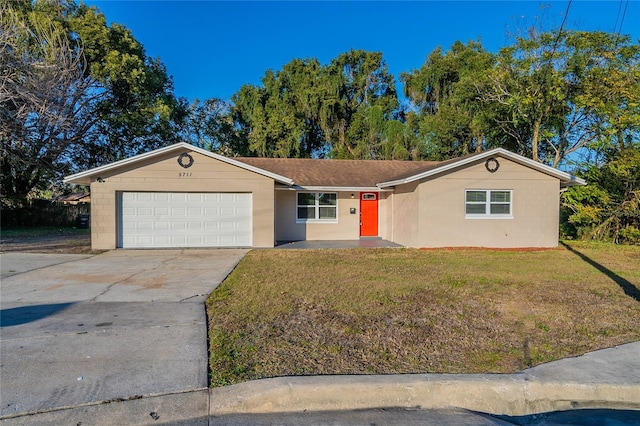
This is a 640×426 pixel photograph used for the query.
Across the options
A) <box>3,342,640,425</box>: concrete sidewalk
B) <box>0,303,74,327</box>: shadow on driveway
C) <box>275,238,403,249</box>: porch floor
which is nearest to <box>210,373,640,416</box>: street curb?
<box>3,342,640,425</box>: concrete sidewalk

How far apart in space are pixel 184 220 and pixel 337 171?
773 cm

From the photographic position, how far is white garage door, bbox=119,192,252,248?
14.0 meters

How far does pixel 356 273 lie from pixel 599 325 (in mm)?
4834

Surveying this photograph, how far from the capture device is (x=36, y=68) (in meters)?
16.9

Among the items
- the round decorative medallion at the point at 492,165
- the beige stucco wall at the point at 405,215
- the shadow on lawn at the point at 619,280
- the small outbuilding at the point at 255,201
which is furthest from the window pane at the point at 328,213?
the shadow on lawn at the point at 619,280

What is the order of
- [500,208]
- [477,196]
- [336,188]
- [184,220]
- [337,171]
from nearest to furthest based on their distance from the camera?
[184,220]
[477,196]
[500,208]
[336,188]
[337,171]

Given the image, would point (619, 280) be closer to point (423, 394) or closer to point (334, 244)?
point (423, 394)

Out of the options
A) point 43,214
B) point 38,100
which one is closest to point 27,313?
point 38,100

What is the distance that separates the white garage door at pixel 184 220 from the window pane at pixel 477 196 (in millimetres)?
8425

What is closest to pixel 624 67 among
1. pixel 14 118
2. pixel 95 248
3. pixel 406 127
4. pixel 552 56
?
pixel 552 56

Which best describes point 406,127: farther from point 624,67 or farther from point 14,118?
point 14,118

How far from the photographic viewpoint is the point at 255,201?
1442cm

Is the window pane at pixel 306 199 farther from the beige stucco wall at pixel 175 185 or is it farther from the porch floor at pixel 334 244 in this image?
the beige stucco wall at pixel 175 185

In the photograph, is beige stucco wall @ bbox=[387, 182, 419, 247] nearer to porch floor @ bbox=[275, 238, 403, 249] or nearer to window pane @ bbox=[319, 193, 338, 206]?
porch floor @ bbox=[275, 238, 403, 249]
